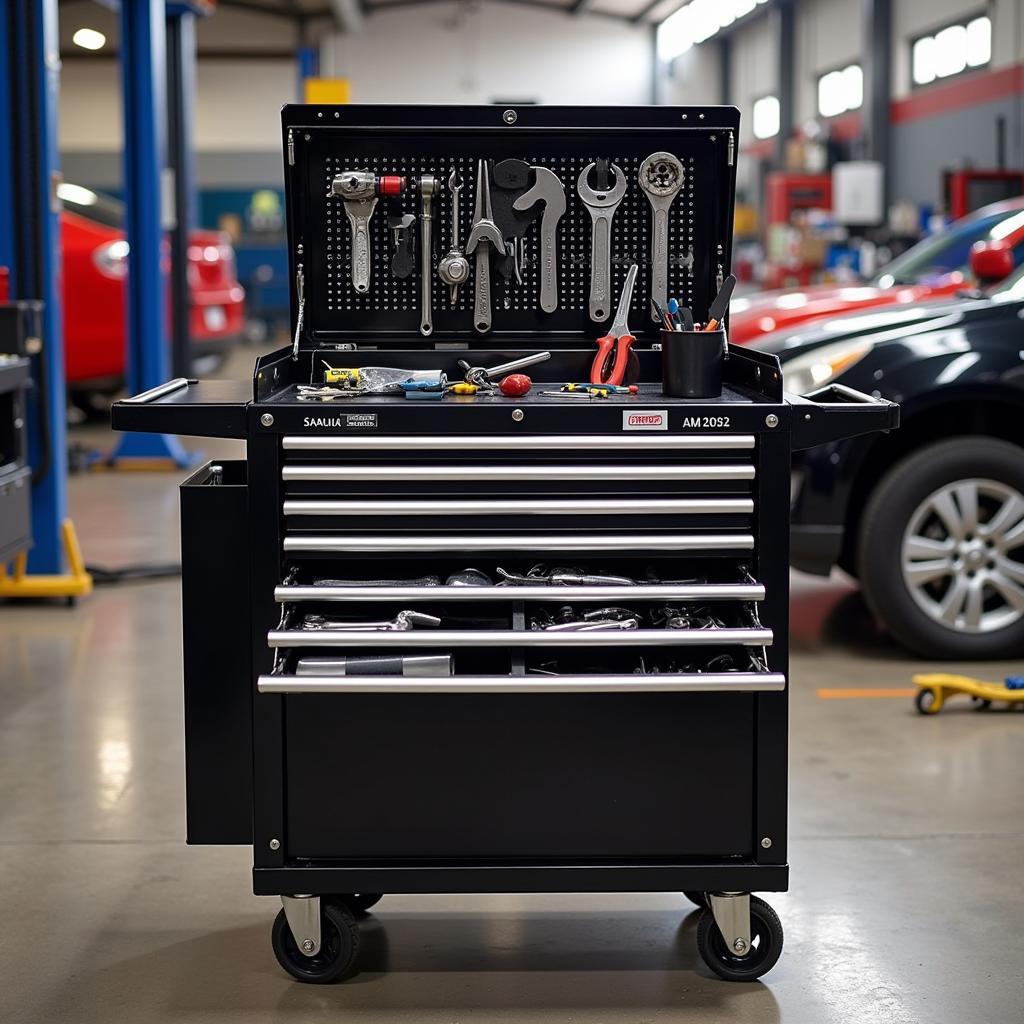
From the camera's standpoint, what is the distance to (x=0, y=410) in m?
4.41

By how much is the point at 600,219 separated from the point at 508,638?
82 centimetres

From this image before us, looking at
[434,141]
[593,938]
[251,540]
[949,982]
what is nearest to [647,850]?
[593,938]

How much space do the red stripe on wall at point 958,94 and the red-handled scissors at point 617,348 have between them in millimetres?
11182

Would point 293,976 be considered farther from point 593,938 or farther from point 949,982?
point 949,982

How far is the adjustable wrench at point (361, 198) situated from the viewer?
8.48 ft

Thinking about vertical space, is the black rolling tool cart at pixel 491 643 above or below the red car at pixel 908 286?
below

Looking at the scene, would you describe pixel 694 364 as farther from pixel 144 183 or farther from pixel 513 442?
pixel 144 183

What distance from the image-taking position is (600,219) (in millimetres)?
2637

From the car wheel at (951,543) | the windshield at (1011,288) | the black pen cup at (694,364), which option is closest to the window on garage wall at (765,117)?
the windshield at (1011,288)

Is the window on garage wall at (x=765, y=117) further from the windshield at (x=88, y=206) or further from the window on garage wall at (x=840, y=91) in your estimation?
the windshield at (x=88, y=206)

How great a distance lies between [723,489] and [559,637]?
0.34m

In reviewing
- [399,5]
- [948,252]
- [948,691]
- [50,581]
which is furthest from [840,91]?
[948,691]

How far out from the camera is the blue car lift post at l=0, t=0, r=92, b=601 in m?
4.97

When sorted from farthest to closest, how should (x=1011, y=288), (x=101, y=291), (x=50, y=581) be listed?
(x=101, y=291)
(x=50, y=581)
(x=1011, y=288)
